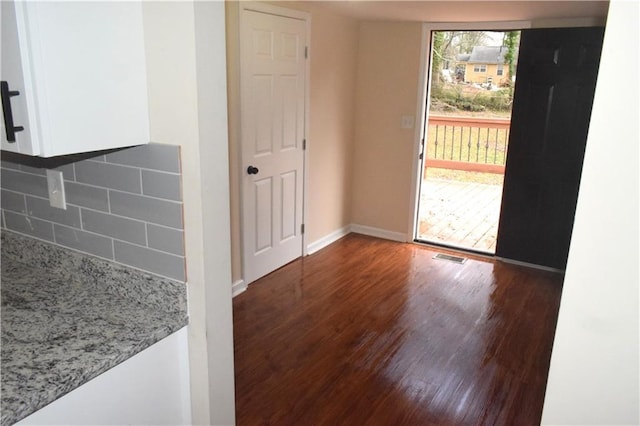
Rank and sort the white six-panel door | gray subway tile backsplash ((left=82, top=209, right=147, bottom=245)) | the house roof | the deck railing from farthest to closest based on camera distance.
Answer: the deck railing
the house roof
the white six-panel door
gray subway tile backsplash ((left=82, top=209, right=147, bottom=245))

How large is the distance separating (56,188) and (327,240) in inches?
133

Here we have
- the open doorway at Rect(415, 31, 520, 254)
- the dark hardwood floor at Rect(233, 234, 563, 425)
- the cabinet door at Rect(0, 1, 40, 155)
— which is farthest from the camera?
the open doorway at Rect(415, 31, 520, 254)

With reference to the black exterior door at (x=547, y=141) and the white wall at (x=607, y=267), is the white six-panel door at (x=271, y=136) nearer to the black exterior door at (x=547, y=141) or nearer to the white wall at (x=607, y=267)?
the black exterior door at (x=547, y=141)

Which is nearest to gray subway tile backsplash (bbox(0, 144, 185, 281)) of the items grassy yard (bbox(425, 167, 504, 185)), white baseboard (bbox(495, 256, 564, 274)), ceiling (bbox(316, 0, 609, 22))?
ceiling (bbox(316, 0, 609, 22))

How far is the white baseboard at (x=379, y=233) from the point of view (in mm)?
4882

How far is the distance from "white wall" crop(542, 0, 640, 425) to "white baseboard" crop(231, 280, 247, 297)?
9.41 ft

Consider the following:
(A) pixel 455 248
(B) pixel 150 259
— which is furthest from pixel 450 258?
(B) pixel 150 259

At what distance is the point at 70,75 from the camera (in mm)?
1032

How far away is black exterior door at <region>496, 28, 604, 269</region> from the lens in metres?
3.79

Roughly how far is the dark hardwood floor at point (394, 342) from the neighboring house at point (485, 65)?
274 cm

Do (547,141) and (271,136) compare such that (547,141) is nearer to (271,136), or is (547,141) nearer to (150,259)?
(271,136)

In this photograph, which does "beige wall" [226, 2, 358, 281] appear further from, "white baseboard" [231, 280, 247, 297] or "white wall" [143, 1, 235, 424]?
"white wall" [143, 1, 235, 424]

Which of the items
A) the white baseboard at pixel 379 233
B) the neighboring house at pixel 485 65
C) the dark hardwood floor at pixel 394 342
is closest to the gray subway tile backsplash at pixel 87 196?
the dark hardwood floor at pixel 394 342

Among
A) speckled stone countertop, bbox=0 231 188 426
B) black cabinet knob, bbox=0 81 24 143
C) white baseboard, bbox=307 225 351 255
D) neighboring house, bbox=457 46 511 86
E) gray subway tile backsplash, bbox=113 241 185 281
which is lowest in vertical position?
white baseboard, bbox=307 225 351 255
